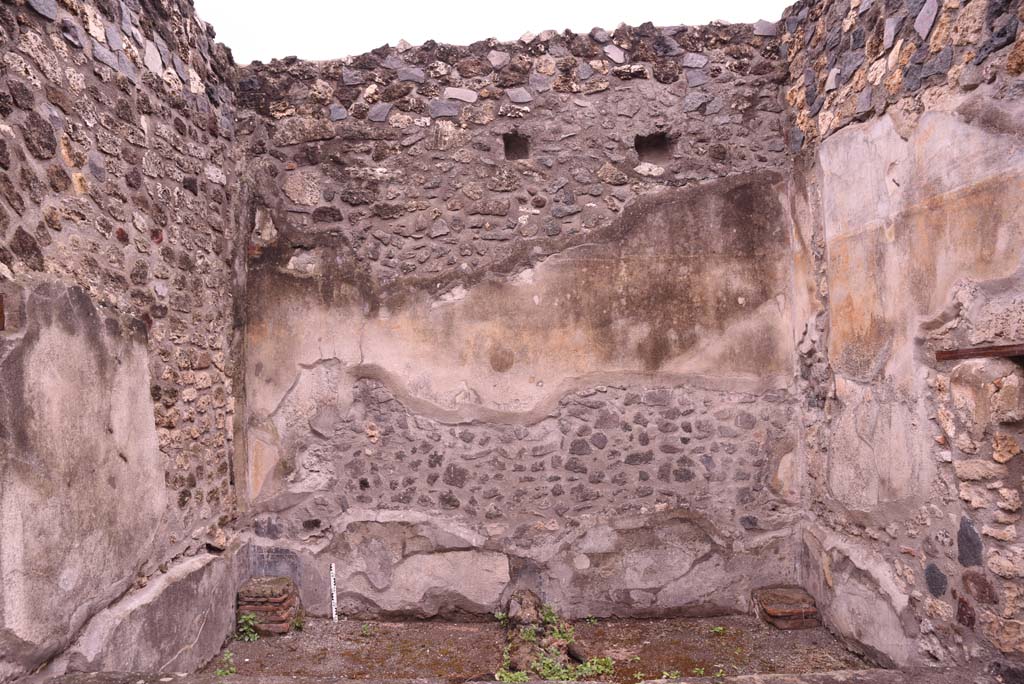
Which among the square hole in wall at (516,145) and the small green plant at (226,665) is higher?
the square hole in wall at (516,145)

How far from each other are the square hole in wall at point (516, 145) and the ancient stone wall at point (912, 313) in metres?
1.62

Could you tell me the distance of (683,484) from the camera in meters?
4.01

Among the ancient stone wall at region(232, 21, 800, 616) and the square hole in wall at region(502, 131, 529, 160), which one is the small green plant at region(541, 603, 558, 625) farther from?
the square hole in wall at region(502, 131, 529, 160)

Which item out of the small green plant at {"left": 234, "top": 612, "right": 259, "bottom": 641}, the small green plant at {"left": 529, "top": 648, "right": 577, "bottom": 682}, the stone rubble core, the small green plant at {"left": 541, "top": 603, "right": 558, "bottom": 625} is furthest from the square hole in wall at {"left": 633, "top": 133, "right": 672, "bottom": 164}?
the small green plant at {"left": 234, "top": 612, "right": 259, "bottom": 641}

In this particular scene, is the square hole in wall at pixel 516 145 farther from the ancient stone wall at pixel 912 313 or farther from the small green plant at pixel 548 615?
the small green plant at pixel 548 615

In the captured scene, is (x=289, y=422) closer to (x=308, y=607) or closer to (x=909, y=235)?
(x=308, y=607)

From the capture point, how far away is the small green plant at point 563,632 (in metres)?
3.77

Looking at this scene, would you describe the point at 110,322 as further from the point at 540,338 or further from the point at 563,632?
the point at 563,632

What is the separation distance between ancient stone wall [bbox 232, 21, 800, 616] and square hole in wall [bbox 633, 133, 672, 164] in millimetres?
58

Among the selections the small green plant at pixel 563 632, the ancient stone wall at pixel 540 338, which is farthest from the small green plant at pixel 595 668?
the ancient stone wall at pixel 540 338

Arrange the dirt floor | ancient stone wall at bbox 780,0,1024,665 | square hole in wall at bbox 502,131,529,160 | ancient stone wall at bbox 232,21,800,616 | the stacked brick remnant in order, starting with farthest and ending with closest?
square hole in wall at bbox 502,131,529,160
ancient stone wall at bbox 232,21,800,616
the stacked brick remnant
the dirt floor
ancient stone wall at bbox 780,0,1024,665

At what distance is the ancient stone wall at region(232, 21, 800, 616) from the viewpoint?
4.00m

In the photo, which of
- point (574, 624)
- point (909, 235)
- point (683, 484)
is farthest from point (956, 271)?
point (574, 624)

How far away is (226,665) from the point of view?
3.52 meters
